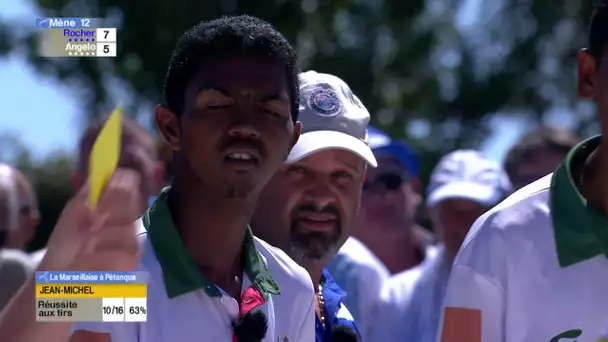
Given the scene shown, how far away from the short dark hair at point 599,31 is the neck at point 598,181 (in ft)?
0.71

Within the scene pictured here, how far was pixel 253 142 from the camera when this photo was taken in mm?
2766

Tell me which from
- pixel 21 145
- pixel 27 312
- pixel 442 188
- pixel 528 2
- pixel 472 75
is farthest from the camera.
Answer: pixel 528 2

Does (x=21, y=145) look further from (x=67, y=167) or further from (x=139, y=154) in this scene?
(x=67, y=167)

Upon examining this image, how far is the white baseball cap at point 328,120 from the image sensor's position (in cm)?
371

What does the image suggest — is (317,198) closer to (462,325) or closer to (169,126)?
(169,126)

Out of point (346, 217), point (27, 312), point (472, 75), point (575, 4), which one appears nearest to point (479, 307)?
point (346, 217)

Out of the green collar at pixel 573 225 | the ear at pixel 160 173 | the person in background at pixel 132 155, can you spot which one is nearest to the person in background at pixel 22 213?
the ear at pixel 160 173

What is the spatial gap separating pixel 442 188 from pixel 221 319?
3.23m

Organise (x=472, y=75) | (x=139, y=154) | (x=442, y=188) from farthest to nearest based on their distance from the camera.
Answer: (x=472, y=75), (x=442, y=188), (x=139, y=154)

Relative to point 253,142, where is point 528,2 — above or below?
above

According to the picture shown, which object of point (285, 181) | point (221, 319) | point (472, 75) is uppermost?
point (472, 75)

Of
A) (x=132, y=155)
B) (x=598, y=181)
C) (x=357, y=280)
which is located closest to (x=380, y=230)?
(x=357, y=280)

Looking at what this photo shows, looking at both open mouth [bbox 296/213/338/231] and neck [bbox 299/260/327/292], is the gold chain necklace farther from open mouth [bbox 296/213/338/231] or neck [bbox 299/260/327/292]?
open mouth [bbox 296/213/338/231]

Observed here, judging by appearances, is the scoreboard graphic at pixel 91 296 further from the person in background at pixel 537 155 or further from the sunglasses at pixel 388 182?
the person in background at pixel 537 155
